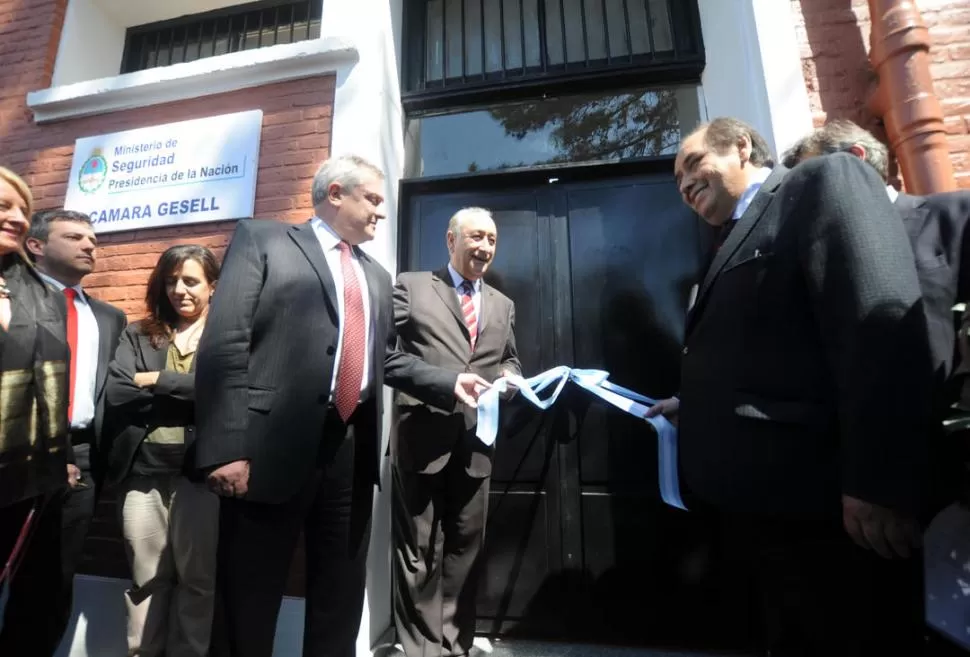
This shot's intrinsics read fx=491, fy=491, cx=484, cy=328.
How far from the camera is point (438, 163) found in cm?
332

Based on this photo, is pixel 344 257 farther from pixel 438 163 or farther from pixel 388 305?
pixel 438 163

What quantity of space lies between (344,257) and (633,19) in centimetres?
281

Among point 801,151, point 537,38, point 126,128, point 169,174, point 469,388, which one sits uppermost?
point 537,38

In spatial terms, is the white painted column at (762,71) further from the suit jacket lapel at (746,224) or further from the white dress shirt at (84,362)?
the white dress shirt at (84,362)

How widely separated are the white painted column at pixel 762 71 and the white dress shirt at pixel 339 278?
6.90 feet

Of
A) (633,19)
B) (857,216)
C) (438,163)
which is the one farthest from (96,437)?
(633,19)

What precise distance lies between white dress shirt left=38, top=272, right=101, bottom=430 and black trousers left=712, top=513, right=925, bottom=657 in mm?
2672

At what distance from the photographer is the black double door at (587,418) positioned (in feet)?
8.62

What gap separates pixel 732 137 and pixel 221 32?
418cm

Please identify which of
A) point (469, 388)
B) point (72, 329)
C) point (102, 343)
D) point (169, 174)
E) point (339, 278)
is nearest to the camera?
point (339, 278)

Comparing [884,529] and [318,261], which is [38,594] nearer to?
[318,261]

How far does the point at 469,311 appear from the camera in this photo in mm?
2584

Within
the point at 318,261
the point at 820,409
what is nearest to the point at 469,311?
the point at 318,261

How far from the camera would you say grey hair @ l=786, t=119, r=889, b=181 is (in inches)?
62.4
